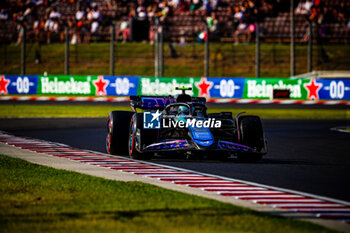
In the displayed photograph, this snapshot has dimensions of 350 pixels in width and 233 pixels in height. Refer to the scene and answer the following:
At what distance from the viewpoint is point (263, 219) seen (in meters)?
7.08

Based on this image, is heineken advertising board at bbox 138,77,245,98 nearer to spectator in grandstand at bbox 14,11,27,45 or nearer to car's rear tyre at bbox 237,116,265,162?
spectator in grandstand at bbox 14,11,27,45

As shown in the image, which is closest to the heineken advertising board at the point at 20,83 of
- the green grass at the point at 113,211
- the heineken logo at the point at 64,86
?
the heineken logo at the point at 64,86

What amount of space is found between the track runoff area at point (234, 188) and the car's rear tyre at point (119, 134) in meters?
0.24

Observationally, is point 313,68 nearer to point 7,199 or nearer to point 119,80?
point 119,80

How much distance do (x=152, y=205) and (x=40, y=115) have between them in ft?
60.4

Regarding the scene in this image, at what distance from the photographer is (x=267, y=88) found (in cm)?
3092

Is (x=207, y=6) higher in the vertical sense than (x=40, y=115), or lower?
higher

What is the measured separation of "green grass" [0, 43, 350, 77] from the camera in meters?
35.3

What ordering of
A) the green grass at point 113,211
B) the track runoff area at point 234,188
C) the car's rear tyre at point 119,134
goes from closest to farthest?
1. the green grass at point 113,211
2. the track runoff area at point 234,188
3. the car's rear tyre at point 119,134

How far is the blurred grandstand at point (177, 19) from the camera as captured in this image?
37.2 m

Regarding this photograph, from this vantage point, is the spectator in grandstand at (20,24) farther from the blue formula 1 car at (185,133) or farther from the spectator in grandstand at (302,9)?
the blue formula 1 car at (185,133)

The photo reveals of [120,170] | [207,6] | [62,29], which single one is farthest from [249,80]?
[120,170]

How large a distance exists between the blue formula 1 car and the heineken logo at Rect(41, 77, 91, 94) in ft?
61.9

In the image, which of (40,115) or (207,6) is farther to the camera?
(207,6)
